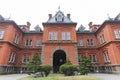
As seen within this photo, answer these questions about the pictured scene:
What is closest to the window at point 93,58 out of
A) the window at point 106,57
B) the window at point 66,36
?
the window at point 106,57

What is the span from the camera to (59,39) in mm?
23000

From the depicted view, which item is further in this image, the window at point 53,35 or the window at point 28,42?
the window at point 28,42

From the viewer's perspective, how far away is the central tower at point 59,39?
21.5m

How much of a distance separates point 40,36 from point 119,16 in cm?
2037

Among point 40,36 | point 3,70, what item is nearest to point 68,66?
point 3,70

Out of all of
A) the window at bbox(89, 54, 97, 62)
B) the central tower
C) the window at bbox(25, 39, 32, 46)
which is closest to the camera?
the central tower

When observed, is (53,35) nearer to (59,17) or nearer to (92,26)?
(59,17)

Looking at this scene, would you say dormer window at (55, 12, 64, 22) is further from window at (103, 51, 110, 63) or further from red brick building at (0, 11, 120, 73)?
window at (103, 51, 110, 63)

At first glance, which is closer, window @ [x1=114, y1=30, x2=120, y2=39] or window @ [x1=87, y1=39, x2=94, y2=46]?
window @ [x1=114, y1=30, x2=120, y2=39]

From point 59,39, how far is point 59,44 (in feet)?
3.98

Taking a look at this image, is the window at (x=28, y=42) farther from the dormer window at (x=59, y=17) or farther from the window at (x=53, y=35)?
the dormer window at (x=59, y=17)

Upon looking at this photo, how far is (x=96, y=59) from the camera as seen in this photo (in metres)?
27.2

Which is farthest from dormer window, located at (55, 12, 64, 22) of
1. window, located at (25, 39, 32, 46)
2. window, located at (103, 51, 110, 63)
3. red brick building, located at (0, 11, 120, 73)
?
window, located at (103, 51, 110, 63)

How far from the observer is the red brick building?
20969 mm
